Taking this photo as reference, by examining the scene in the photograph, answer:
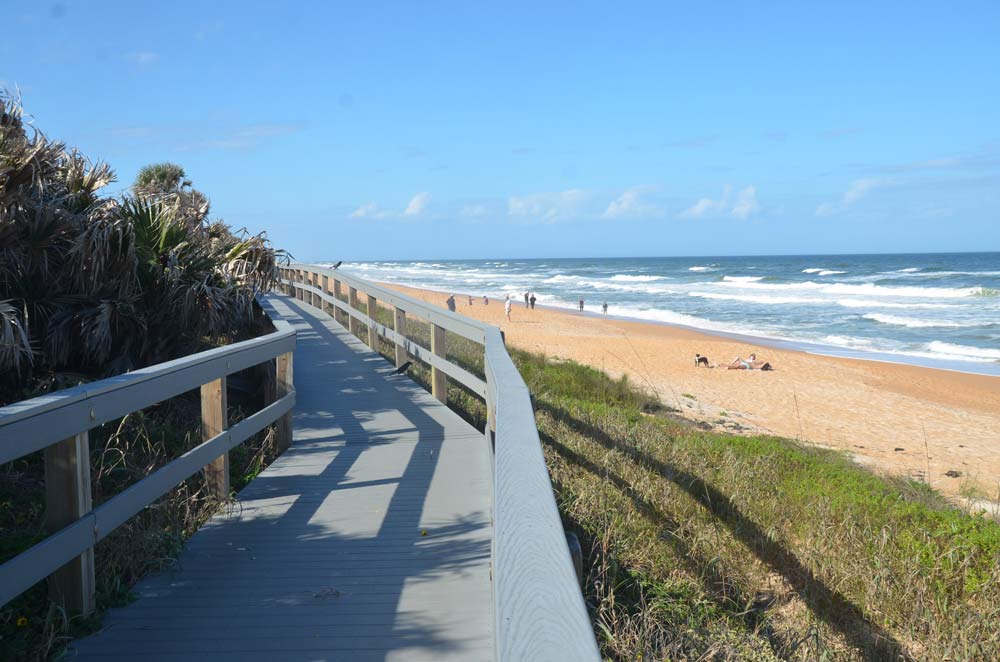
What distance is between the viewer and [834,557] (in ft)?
16.7

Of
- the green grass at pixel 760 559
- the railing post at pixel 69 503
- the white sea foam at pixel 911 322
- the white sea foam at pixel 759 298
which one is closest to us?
the railing post at pixel 69 503

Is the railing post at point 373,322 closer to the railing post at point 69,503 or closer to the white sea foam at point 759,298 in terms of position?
the railing post at point 69,503

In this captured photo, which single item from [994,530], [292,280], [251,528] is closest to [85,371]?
[251,528]

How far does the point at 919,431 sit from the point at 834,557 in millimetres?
11572

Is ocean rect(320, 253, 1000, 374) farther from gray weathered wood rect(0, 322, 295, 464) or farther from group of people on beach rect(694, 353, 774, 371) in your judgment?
gray weathered wood rect(0, 322, 295, 464)

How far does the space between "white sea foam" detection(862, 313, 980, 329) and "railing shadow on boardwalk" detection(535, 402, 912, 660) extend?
33135mm

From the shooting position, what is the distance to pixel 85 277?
646cm

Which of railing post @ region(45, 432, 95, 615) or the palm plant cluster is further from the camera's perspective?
the palm plant cluster

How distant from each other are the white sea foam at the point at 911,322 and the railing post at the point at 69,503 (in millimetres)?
37318

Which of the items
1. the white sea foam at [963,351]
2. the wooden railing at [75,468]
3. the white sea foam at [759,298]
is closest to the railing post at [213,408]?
the wooden railing at [75,468]

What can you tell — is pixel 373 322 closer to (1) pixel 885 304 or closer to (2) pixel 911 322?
(2) pixel 911 322

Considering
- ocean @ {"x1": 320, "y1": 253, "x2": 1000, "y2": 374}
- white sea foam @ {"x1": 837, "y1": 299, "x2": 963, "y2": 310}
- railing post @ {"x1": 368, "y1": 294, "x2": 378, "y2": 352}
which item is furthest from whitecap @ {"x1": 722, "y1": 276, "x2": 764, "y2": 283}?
railing post @ {"x1": 368, "y1": 294, "x2": 378, "y2": 352}

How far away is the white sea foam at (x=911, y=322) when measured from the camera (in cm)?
3544

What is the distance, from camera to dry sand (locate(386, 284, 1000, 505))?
12.6 metres
